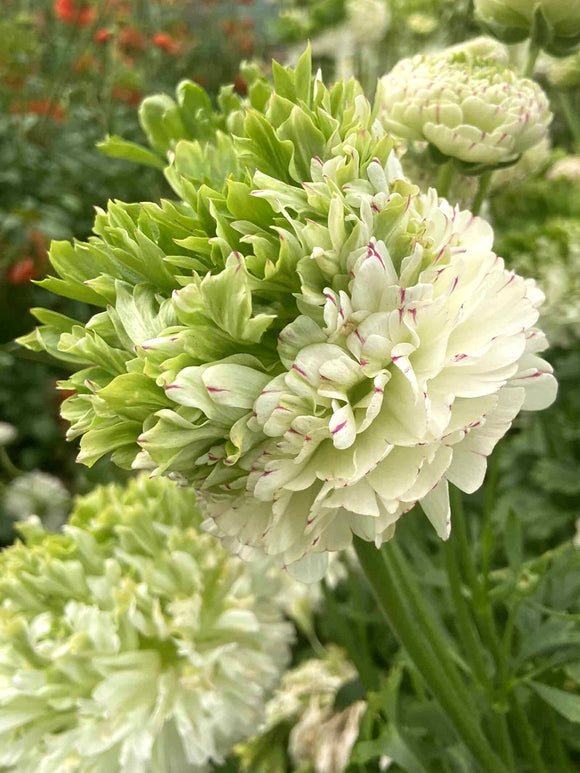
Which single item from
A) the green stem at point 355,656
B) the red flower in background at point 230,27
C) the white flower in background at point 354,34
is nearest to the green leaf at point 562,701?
the green stem at point 355,656

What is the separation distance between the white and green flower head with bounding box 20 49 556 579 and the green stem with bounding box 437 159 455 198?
4.7 inches

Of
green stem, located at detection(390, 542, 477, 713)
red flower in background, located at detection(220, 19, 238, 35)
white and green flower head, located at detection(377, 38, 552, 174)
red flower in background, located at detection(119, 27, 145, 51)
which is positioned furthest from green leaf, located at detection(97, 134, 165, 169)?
red flower in background, located at detection(220, 19, 238, 35)

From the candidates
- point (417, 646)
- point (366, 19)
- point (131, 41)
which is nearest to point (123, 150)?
point (417, 646)

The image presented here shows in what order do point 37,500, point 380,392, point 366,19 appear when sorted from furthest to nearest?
point 366,19 < point 37,500 < point 380,392

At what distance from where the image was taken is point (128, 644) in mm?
433

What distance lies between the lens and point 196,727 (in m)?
0.44

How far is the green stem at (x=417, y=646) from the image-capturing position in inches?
12.1

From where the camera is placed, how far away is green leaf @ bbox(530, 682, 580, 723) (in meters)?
0.37

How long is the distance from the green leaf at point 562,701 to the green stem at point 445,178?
0.26 m

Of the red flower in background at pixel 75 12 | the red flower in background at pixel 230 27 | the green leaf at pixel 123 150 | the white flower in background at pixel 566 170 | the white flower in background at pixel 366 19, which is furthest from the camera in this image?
the red flower in background at pixel 230 27

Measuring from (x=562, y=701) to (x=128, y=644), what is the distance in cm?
24

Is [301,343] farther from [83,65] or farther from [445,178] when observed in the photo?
[83,65]

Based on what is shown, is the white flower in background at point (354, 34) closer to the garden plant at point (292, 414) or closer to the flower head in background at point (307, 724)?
the garden plant at point (292, 414)

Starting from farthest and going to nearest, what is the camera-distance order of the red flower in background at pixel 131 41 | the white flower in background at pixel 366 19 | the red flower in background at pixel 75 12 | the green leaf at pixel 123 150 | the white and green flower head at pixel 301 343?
the red flower in background at pixel 131 41 → the red flower in background at pixel 75 12 → the white flower in background at pixel 366 19 → the green leaf at pixel 123 150 → the white and green flower head at pixel 301 343
